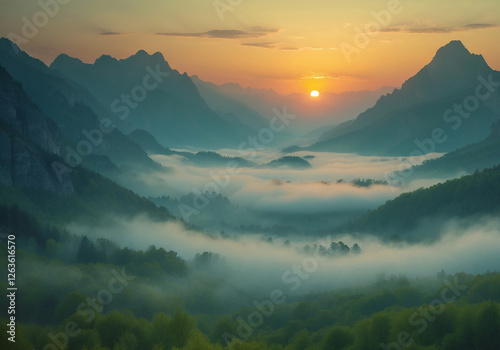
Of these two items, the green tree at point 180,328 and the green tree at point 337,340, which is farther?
the green tree at point 337,340

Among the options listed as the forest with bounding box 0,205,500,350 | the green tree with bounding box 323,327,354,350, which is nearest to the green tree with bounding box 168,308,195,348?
the forest with bounding box 0,205,500,350

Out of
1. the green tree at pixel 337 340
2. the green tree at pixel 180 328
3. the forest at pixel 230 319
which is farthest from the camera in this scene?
the green tree at pixel 337 340

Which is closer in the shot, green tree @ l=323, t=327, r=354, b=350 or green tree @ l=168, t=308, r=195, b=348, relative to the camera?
green tree @ l=168, t=308, r=195, b=348

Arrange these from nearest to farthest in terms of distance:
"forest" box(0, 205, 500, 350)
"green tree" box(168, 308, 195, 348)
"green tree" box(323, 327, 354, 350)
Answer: "forest" box(0, 205, 500, 350) < "green tree" box(168, 308, 195, 348) < "green tree" box(323, 327, 354, 350)

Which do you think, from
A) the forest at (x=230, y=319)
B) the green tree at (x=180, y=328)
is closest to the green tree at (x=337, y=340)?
the forest at (x=230, y=319)

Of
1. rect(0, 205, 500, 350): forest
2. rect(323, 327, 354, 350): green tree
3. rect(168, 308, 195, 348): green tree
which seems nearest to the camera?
rect(0, 205, 500, 350): forest

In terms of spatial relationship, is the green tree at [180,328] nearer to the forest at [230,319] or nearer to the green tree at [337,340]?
the forest at [230,319]

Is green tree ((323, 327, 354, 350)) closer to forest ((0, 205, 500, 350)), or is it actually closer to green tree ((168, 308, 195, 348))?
forest ((0, 205, 500, 350))

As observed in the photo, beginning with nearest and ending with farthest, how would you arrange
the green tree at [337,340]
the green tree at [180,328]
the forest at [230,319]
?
the forest at [230,319] → the green tree at [180,328] → the green tree at [337,340]

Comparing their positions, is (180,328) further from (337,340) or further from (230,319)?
(230,319)

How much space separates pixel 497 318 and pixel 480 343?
5.94 m

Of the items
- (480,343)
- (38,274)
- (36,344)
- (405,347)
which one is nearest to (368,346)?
(405,347)

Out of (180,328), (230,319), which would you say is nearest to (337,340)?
(180,328)

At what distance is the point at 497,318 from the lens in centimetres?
10656
